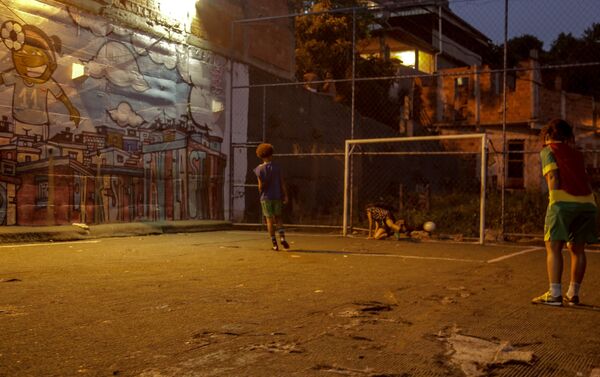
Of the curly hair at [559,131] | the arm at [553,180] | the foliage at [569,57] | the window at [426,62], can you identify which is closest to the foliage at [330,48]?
the window at [426,62]

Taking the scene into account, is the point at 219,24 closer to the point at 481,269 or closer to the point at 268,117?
the point at 268,117

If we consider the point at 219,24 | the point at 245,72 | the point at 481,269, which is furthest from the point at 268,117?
the point at 481,269

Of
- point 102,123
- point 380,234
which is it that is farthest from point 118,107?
point 380,234

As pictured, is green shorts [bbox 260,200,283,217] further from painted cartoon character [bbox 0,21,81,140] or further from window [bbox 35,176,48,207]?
painted cartoon character [bbox 0,21,81,140]

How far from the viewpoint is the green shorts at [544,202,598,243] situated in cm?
500

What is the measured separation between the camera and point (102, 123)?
1213 cm

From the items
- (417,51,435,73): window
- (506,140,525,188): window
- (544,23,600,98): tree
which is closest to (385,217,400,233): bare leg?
(506,140,525,188): window

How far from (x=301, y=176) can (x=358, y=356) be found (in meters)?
14.9

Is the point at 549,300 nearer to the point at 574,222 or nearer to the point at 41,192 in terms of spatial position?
the point at 574,222

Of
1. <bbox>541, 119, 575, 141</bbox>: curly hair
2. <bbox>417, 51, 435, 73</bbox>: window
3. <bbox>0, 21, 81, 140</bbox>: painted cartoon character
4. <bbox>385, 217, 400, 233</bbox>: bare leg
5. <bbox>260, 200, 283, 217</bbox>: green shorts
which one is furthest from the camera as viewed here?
<bbox>417, 51, 435, 73</bbox>: window

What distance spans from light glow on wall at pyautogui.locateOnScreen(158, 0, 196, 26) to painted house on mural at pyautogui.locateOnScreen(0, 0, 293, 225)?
0.04 meters

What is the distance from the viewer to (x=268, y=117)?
672 inches

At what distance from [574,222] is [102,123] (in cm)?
960

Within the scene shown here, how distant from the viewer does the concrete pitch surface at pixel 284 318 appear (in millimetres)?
3207
